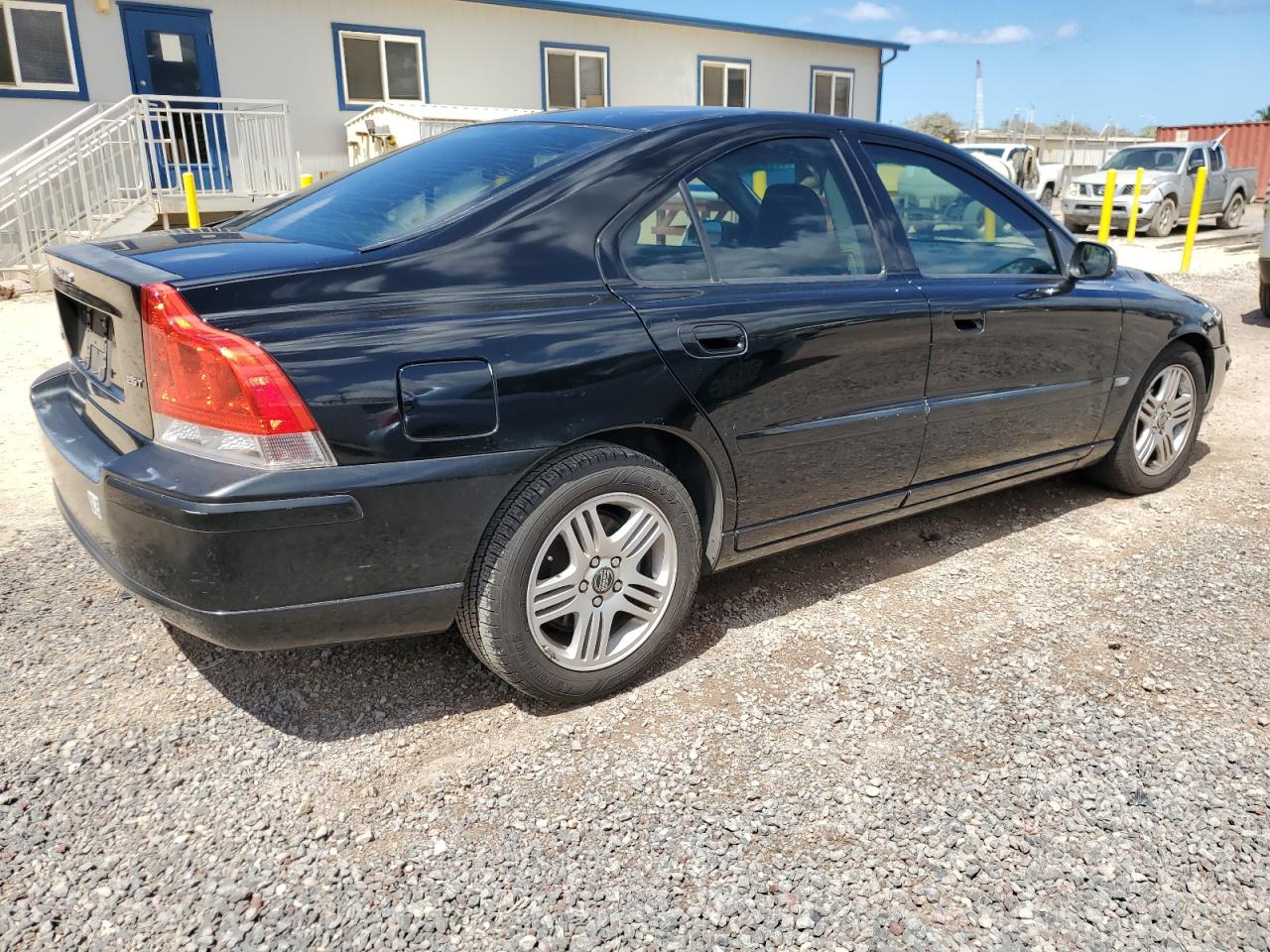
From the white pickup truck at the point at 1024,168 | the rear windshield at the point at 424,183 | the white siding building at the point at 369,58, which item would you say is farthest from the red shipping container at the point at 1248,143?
the rear windshield at the point at 424,183

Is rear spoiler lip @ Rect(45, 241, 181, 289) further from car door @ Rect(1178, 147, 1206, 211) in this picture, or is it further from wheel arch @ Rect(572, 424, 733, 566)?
car door @ Rect(1178, 147, 1206, 211)

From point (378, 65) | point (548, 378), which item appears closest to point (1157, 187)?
point (378, 65)

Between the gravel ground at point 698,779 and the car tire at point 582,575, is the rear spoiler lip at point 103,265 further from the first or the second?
the gravel ground at point 698,779

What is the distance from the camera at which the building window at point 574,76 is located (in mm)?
16906

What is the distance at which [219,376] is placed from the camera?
2.22 meters

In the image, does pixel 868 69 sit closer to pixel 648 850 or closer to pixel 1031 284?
pixel 1031 284

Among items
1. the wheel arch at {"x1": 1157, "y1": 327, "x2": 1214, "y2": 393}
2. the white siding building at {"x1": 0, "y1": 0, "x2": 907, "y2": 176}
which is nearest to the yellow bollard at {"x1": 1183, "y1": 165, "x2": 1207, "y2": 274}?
the white siding building at {"x1": 0, "y1": 0, "x2": 907, "y2": 176}

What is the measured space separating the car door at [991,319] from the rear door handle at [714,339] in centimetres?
89

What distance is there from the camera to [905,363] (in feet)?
11.0

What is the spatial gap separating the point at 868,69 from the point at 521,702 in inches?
852

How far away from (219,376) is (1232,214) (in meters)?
24.7

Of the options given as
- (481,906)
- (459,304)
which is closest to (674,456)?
(459,304)

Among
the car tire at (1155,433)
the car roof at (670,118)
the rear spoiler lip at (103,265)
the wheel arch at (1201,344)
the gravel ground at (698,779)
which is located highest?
the car roof at (670,118)

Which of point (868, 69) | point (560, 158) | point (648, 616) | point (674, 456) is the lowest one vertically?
point (648, 616)
